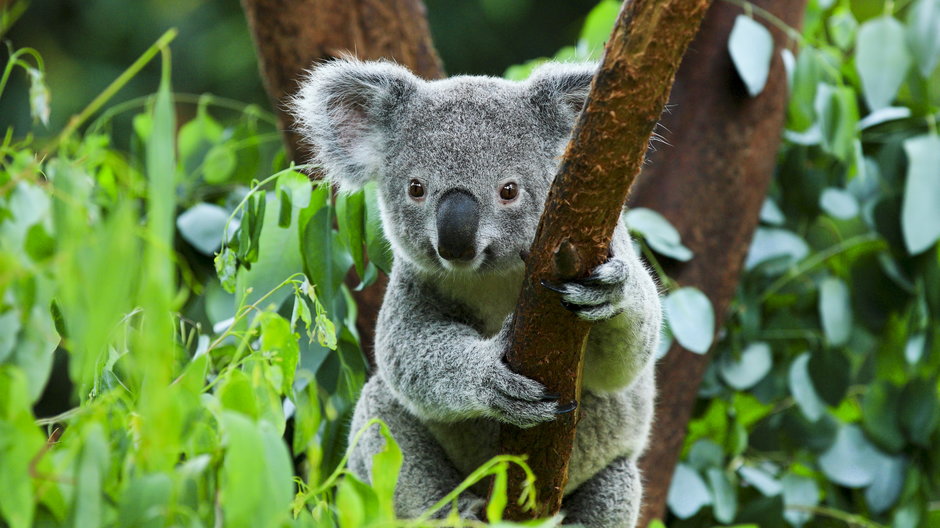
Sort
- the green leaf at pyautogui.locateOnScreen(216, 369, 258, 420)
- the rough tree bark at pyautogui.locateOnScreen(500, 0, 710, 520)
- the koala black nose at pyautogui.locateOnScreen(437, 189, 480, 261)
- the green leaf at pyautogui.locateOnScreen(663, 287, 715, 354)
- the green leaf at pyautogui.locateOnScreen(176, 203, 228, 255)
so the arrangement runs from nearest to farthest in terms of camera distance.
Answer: the green leaf at pyautogui.locateOnScreen(216, 369, 258, 420)
the rough tree bark at pyautogui.locateOnScreen(500, 0, 710, 520)
the koala black nose at pyautogui.locateOnScreen(437, 189, 480, 261)
the green leaf at pyautogui.locateOnScreen(663, 287, 715, 354)
the green leaf at pyautogui.locateOnScreen(176, 203, 228, 255)

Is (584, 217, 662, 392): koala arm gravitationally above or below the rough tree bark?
below

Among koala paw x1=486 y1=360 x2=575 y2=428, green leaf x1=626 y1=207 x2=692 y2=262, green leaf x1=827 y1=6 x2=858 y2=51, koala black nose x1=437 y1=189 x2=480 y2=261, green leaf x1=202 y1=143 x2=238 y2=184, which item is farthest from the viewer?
green leaf x1=827 y1=6 x2=858 y2=51

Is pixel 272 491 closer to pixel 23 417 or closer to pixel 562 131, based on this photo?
pixel 23 417

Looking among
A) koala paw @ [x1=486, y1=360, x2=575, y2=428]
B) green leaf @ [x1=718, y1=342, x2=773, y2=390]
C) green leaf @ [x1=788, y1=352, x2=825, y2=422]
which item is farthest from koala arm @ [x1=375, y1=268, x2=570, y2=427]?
green leaf @ [x1=788, y1=352, x2=825, y2=422]

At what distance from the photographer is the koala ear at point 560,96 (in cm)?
237

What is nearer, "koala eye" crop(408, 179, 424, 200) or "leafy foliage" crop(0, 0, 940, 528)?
"koala eye" crop(408, 179, 424, 200)

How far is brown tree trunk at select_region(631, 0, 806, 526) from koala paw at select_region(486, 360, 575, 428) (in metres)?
1.45

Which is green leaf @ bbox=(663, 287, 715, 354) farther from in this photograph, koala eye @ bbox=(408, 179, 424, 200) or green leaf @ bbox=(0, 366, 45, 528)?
green leaf @ bbox=(0, 366, 45, 528)

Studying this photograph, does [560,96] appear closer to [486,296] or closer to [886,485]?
[486,296]

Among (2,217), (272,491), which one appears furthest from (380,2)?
(272,491)

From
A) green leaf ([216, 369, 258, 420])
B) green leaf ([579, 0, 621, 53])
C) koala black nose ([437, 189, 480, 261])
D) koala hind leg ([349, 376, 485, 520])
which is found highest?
green leaf ([579, 0, 621, 53])

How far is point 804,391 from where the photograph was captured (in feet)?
11.5

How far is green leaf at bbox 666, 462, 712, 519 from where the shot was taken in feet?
11.2

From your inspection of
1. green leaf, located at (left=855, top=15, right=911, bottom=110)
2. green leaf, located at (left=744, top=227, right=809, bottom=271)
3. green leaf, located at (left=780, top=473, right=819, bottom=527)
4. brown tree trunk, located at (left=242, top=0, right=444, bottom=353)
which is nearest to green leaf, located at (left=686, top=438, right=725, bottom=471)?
green leaf, located at (left=780, top=473, right=819, bottom=527)
